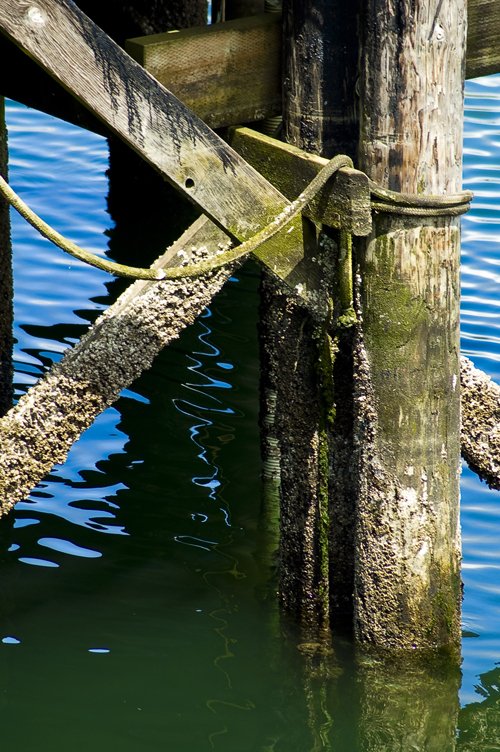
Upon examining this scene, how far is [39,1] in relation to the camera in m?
3.77

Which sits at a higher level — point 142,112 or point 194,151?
point 142,112

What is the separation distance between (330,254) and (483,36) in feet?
3.74

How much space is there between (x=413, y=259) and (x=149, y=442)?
9.37 feet

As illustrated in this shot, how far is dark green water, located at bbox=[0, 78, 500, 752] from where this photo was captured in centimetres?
475

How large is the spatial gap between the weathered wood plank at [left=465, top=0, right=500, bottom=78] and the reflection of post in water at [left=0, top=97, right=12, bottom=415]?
244 centimetres

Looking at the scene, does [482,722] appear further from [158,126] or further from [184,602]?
[158,126]

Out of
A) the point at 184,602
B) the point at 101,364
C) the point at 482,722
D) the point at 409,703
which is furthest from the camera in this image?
the point at 184,602

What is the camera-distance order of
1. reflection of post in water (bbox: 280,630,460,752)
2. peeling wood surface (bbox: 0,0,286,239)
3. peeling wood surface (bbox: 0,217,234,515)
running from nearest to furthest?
peeling wood surface (bbox: 0,0,286,239) < peeling wood surface (bbox: 0,217,234,515) < reflection of post in water (bbox: 280,630,460,752)

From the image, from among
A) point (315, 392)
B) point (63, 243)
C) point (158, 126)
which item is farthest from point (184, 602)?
point (158, 126)

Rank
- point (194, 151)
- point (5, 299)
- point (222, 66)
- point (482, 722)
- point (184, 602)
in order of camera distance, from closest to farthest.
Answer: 1. point (194, 151)
2. point (222, 66)
3. point (482, 722)
4. point (184, 602)
5. point (5, 299)

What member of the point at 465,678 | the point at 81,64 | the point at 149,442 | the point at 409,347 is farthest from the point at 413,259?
the point at 149,442

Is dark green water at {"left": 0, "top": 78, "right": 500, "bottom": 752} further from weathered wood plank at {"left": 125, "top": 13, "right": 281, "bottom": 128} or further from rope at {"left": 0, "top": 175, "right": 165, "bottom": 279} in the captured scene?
weathered wood plank at {"left": 125, "top": 13, "right": 281, "bottom": 128}

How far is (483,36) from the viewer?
485 cm

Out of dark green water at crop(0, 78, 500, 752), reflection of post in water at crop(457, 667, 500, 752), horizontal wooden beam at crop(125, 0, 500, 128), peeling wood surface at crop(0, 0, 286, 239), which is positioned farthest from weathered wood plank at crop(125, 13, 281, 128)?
reflection of post in water at crop(457, 667, 500, 752)
